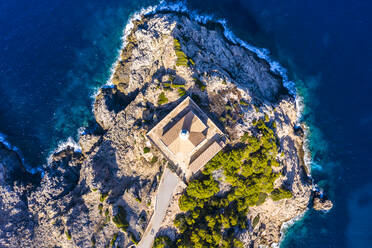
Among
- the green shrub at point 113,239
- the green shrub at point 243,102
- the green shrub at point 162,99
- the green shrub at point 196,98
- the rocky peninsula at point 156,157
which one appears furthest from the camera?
the green shrub at point 243,102

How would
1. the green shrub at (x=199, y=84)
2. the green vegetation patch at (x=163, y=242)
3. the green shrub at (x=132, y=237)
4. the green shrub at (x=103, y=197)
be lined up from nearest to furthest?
the green vegetation patch at (x=163, y=242) → the green shrub at (x=132, y=237) → the green shrub at (x=199, y=84) → the green shrub at (x=103, y=197)

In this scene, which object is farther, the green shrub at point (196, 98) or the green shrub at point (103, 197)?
the green shrub at point (103, 197)

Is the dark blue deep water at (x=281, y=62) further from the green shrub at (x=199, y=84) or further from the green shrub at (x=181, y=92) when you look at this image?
the green shrub at (x=181, y=92)

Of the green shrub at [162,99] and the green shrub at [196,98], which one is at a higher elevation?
the green shrub at [162,99]

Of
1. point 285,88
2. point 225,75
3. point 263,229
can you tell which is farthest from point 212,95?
point 263,229

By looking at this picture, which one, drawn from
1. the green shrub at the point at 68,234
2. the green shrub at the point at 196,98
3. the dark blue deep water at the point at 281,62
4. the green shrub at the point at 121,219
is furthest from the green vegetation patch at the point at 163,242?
the dark blue deep water at the point at 281,62

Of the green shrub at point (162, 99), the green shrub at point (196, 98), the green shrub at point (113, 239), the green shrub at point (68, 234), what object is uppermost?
the green shrub at point (162, 99)

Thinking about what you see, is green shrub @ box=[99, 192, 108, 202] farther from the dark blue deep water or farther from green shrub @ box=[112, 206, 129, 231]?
the dark blue deep water

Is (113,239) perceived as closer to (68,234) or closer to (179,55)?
(68,234)
